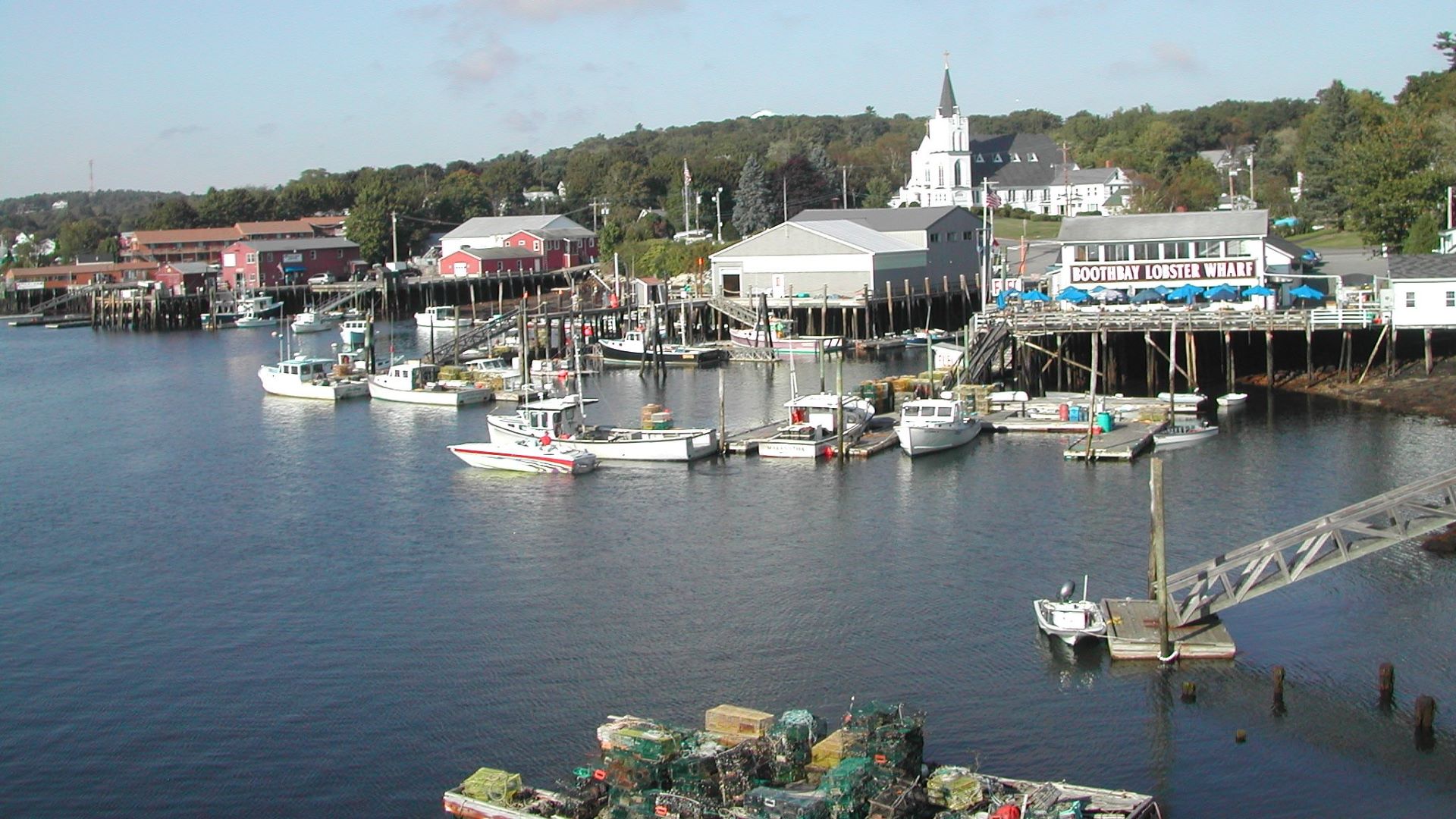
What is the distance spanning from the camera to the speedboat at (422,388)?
55.5m

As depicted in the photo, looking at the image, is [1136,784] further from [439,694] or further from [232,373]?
[232,373]

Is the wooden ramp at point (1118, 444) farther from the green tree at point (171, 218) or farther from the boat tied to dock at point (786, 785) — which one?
the green tree at point (171, 218)

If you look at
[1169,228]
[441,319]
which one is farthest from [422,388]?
[441,319]

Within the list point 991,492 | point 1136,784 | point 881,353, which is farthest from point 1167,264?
point 1136,784

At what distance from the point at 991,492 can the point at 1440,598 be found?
11.5 meters

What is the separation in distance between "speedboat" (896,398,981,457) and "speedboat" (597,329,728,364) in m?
24.8

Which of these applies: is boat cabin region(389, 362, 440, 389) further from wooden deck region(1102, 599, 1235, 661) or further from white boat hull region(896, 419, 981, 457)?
wooden deck region(1102, 599, 1235, 661)

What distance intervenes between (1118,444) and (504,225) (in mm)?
85096

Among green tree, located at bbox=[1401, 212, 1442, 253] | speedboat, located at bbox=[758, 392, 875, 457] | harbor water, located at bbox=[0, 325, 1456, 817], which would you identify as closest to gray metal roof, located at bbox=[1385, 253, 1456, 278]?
harbor water, located at bbox=[0, 325, 1456, 817]

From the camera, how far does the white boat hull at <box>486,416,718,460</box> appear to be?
134 feet

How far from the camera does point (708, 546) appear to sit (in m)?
32.0

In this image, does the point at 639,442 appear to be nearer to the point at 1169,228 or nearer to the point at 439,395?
the point at 439,395

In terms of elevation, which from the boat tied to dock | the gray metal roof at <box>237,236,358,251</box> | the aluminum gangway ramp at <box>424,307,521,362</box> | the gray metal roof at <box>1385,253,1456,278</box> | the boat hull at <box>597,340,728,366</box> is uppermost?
the gray metal roof at <box>237,236,358,251</box>

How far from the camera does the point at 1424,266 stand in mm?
47781
